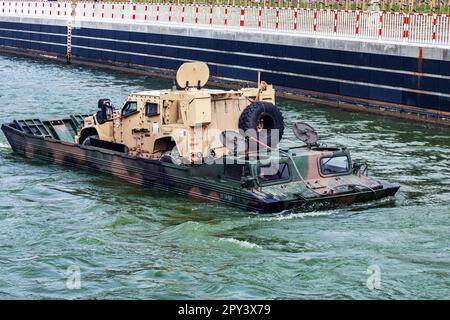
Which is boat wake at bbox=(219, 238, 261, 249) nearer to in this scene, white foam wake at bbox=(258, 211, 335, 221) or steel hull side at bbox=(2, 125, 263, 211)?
white foam wake at bbox=(258, 211, 335, 221)

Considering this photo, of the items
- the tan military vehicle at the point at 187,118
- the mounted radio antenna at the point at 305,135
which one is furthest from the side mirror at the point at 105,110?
the mounted radio antenna at the point at 305,135

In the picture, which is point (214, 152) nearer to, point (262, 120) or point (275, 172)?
point (262, 120)

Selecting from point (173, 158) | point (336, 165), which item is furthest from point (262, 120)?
point (336, 165)

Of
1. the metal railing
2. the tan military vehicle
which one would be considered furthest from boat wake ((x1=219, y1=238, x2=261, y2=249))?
the metal railing

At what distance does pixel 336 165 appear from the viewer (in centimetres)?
2258

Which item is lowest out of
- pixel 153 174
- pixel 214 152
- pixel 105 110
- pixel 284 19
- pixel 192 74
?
pixel 153 174

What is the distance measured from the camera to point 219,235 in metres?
19.8

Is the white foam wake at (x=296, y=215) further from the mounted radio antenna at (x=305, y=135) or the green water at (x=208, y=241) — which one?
the mounted radio antenna at (x=305, y=135)

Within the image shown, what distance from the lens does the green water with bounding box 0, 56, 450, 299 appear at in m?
16.7

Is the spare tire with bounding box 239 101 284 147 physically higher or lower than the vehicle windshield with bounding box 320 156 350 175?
higher

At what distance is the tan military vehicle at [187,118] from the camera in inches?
922

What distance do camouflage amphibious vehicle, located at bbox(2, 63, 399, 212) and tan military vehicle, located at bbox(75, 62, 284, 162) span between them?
23 millimetres

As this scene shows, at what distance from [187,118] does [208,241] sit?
4.86m
